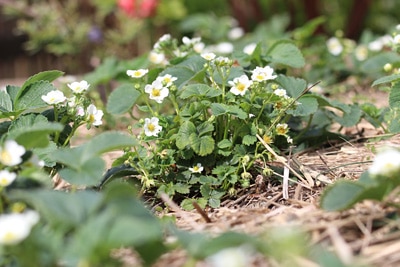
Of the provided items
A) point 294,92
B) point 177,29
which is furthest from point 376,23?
point 294,92

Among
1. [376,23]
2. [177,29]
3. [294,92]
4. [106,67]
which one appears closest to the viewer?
[294,92]

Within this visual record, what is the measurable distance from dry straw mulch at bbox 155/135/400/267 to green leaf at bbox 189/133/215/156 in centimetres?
14

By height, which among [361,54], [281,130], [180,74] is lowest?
[361,54]

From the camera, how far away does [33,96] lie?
1549 millimetres

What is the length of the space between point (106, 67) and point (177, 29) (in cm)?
245

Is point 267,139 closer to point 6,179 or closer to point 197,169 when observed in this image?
point 197,169

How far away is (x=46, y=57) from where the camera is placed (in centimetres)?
525

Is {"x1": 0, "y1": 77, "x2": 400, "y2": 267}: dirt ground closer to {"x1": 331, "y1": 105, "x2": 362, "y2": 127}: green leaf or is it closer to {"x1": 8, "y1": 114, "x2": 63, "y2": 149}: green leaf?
{"x1": 331, "y1": 105, "x2": 362, "y2": 127}: green leaf

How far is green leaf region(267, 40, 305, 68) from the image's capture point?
1928 millimetres

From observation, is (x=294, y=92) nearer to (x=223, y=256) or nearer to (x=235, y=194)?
(x=235, y=194)

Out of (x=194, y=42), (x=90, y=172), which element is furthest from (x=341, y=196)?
(x=194, y=42)

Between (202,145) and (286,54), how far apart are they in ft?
2.04

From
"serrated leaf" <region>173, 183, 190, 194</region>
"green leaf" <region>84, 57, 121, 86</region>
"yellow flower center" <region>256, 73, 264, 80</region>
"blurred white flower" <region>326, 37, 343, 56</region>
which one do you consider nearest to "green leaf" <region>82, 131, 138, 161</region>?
"serrated leaf" <region>173, 183, 190, 194</region>

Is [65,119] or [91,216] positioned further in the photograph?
[65,119]
